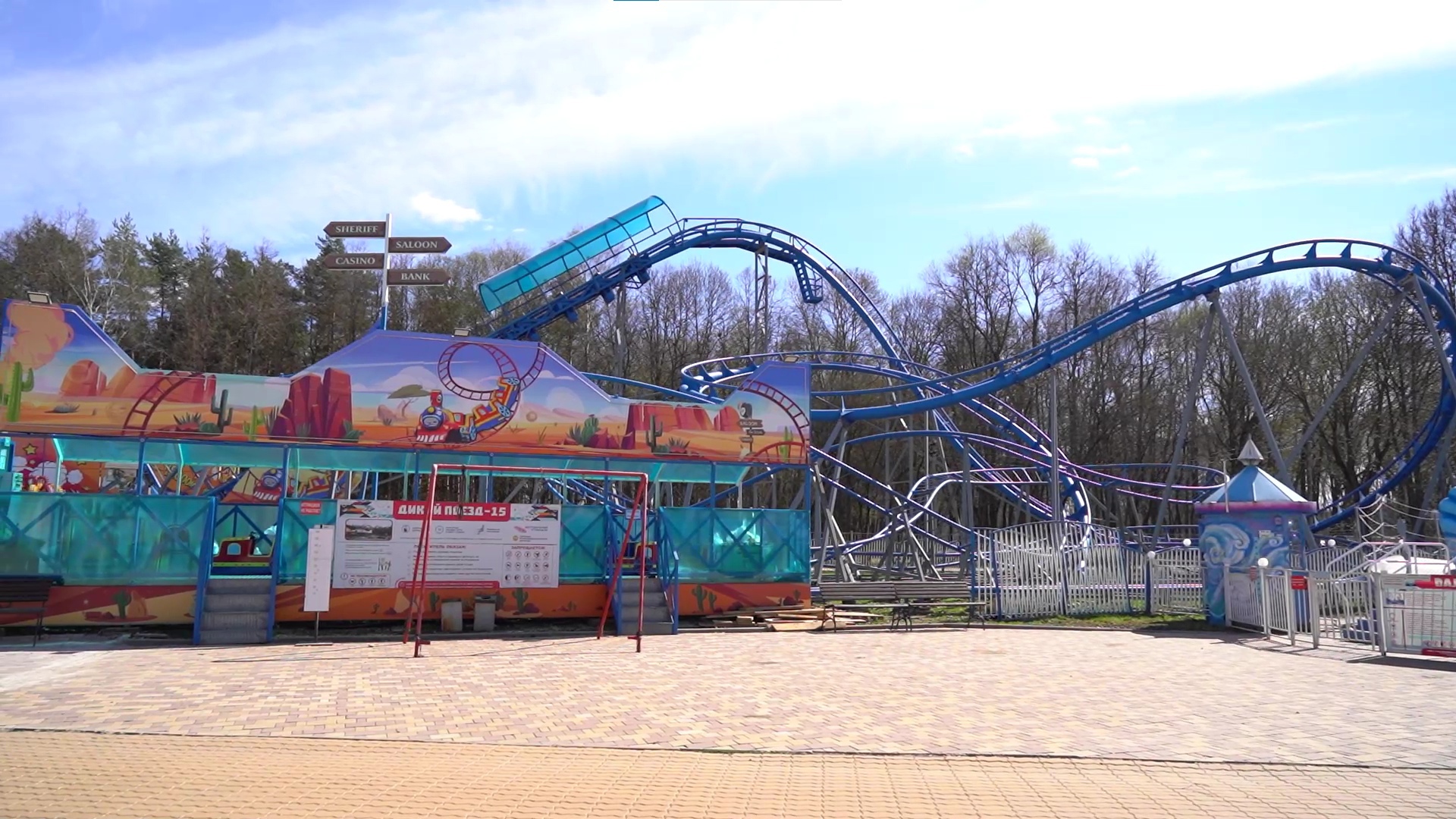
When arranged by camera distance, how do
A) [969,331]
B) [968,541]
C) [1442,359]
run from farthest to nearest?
[969,331] < [1442,359] < [968,541]

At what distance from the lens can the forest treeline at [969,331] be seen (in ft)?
132

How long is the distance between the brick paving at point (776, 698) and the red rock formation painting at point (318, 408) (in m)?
4.15

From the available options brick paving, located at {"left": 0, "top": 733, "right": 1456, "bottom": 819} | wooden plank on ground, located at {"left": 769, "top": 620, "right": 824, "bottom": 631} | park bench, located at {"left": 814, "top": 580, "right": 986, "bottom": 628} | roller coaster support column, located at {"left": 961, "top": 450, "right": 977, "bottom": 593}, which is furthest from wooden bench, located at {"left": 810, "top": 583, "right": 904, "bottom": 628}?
brick paving, located at {"left": 0, "top": 733, "right": 1456, "bottom": 819}

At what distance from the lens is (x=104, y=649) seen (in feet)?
45.8

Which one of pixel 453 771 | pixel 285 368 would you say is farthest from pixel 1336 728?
pixel 285 368

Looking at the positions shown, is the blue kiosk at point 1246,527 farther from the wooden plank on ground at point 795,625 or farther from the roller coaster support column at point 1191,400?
the wooden plank on ground at point 795,625

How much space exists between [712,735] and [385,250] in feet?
44.5

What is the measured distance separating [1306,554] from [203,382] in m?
20.7

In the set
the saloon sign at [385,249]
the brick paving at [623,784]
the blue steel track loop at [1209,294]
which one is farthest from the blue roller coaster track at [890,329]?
the brick paving at [623,784]

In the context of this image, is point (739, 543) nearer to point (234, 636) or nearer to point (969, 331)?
point (234, 636)

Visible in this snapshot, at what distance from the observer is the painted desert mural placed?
53.8ft

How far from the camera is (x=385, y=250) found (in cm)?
1889

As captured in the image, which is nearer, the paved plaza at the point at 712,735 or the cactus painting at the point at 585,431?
the paved plaza at the point at 712,735

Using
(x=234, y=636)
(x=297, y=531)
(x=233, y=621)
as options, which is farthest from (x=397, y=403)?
(x=234, y=636)
